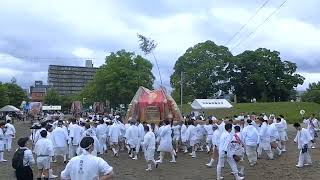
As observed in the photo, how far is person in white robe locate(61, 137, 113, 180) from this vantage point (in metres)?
6.97

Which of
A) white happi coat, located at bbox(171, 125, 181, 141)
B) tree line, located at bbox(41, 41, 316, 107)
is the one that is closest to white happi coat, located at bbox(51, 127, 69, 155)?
white happi coat, located at bbox(171, 125, 181, 141)

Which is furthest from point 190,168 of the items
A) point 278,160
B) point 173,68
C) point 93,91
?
point 173,68

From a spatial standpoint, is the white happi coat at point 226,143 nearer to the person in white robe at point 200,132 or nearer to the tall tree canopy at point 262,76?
the person in white robe at point 200,132

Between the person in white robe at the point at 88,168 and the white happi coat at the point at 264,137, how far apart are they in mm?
14433

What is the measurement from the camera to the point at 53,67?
159875mm

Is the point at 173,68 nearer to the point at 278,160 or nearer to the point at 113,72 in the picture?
the point at 113,72

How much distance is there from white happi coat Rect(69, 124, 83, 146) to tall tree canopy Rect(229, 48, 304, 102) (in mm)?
62756

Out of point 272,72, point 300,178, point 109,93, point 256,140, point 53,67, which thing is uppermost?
point 53,67

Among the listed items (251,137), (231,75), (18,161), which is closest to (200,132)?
(251,137)

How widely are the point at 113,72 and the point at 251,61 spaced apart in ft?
97.9

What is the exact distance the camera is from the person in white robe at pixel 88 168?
697 cm

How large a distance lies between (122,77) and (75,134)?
→ 4163 cm

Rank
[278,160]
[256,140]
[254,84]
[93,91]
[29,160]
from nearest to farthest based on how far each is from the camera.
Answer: [29,160], [256,140], [278,160], [93,91], [254,84]

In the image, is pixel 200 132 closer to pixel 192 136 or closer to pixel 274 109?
pixel 192 136
